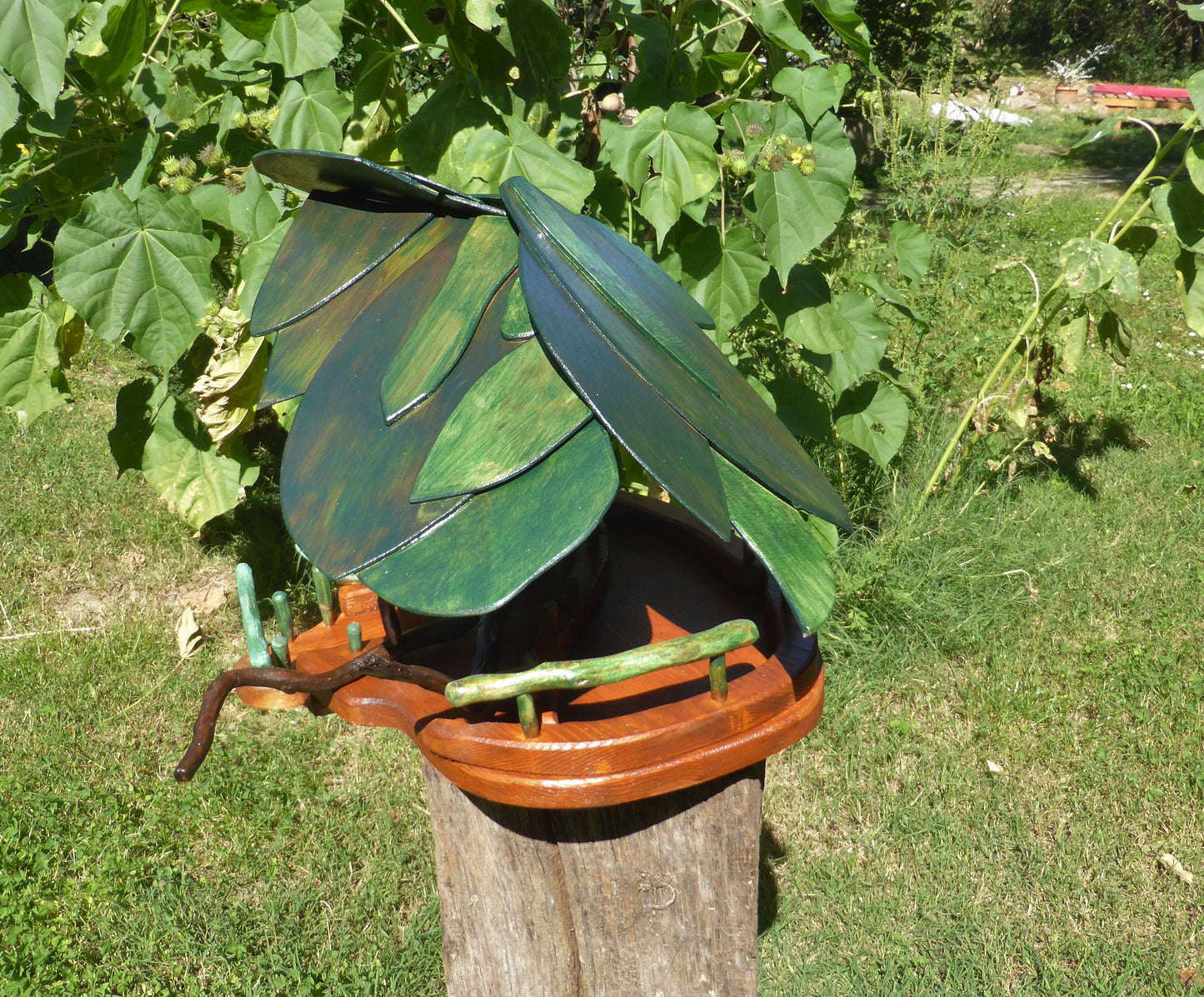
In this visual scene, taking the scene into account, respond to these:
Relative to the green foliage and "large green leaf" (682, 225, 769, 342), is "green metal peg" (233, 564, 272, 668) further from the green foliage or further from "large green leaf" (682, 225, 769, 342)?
"large green leaf" (682, 225, 769, 342)

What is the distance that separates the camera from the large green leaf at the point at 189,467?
268 centimetres

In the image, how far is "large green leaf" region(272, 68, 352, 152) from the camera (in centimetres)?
204

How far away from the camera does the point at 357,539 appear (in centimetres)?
103

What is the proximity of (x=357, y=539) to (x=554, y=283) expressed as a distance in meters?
0.33

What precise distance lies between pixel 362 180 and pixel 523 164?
29.2 inches

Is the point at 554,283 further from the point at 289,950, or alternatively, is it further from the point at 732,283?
the point at 289,950

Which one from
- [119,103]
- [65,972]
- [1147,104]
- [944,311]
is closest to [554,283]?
[119,103]

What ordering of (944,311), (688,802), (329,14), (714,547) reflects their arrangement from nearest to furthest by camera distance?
(688,802), (714,547), (329,14), (944,311)

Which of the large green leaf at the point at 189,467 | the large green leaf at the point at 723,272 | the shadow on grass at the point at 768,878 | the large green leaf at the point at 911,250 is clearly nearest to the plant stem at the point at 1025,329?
the large green leaf at the point at 911,250

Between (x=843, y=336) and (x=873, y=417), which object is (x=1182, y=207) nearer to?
(x=873, y=417)

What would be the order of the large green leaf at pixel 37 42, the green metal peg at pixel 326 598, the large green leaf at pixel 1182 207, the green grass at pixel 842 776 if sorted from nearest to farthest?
the green metal peg at pixel 326 598
the large green leaf at pixel 37 42
the green grass at pixel 842 776
the large green leaf at pixel 1182 207

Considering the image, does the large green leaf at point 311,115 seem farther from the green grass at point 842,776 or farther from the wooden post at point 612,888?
the green grass at point 842,776

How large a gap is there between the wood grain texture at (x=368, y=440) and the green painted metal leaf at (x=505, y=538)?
26 mm

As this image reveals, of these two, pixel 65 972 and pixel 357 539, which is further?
pixel 65 972
